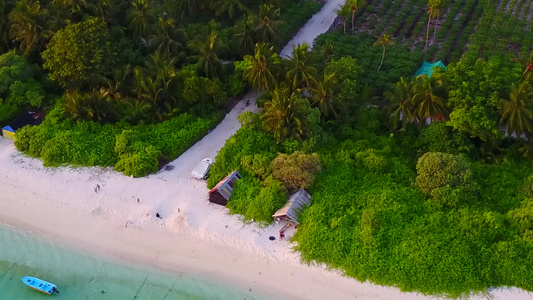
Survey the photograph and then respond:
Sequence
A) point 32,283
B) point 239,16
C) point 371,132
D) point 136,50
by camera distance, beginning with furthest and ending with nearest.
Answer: point 239,16 → point 136,50 → point 371,132 → point 32,283

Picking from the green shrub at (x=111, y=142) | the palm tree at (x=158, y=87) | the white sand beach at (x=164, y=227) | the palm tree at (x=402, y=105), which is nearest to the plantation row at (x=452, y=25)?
the palm tree at (x=402, y=105)

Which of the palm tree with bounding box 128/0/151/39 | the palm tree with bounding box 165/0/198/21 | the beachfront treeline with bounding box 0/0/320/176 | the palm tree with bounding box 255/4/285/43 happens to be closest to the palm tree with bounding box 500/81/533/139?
the palm tree with bounding box 255/4/285/43

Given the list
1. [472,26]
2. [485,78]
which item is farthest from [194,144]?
[472,26]

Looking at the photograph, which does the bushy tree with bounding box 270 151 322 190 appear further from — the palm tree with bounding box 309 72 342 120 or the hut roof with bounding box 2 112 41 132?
the hut roof with bounding box 2 112 41 132

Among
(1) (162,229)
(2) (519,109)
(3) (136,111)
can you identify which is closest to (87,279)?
(1) (162,229)

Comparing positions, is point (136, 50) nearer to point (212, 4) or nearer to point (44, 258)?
point (212, 4)

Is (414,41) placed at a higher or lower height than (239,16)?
lower

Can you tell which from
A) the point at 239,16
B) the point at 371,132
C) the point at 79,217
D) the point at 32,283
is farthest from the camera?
the point at 239,16

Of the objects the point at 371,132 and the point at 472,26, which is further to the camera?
the point at 472,26
